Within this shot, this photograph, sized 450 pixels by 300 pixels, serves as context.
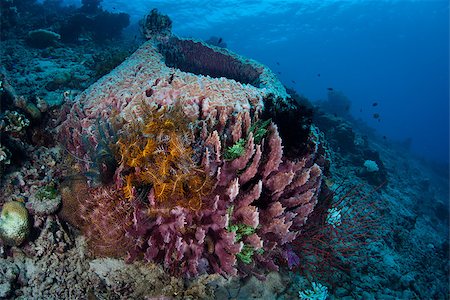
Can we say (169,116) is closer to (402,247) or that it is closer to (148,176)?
(148,176)

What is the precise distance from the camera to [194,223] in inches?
133

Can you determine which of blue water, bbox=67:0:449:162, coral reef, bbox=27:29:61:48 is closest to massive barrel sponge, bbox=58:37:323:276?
coral reef, bbox=27:29:61:48

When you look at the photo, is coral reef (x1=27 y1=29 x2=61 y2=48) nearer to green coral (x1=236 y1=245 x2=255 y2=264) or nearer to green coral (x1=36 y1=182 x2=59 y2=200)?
green coral (x1=36 y1=182 x2=59 y2=200)

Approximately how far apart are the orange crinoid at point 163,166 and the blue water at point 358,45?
1596 cm

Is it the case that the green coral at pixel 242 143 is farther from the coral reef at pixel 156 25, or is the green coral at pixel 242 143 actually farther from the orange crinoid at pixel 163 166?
the coral reef at pixel 156 25

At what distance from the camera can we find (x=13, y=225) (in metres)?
3.22

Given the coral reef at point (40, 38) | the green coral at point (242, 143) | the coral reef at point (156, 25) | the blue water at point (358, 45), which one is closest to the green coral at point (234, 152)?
the green coral at point (242, 143)

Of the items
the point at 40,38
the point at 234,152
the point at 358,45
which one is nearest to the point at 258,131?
the point at 234,152

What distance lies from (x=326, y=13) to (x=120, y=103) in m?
57.9

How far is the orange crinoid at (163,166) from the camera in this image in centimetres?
332

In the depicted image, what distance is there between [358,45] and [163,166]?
89.4 metres

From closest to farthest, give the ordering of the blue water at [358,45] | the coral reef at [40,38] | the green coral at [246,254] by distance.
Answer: the green coral at [246,254], the coral reef at [40,38], the blue water at [358,45]

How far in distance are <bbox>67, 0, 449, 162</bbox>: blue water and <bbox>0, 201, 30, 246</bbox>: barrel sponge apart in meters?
16.2

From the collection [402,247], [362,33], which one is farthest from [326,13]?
[402,247]
